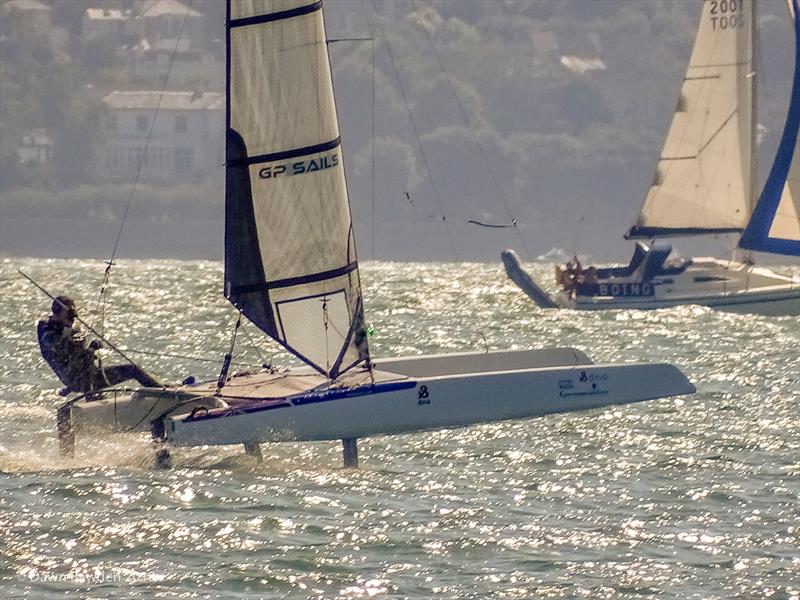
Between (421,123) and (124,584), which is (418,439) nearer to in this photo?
(124,584)

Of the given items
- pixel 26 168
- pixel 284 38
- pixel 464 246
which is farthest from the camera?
pixel 26 168

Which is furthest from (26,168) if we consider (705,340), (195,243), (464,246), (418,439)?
(418,439)

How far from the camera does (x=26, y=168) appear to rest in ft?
378

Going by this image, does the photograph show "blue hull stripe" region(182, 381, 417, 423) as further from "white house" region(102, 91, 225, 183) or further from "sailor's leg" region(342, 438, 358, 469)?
"white house" region(102, 91, 225, 183)

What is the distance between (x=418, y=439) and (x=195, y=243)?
83.1 m

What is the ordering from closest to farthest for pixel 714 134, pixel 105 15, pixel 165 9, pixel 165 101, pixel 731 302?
pixel 731 302 → pixel 714 134 → pixel 165 101 → pixel 105 15 → pixel 165 9

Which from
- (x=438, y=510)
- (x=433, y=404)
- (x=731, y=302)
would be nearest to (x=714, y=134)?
(x=731, y=302)

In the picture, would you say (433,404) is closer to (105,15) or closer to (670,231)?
(670,231)

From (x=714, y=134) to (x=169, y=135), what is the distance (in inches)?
3521

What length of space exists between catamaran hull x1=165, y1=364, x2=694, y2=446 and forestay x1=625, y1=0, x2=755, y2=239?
20.5 metres

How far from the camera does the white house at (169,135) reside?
393 ft

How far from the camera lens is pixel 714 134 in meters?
37.3

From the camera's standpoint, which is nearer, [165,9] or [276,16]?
[276,16]

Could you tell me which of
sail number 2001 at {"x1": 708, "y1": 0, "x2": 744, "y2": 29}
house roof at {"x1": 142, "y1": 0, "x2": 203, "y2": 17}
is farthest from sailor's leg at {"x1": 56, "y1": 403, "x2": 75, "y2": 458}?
house roof at {"x1": 142, "y1": 0, "x2": 203, "y2": 17}
